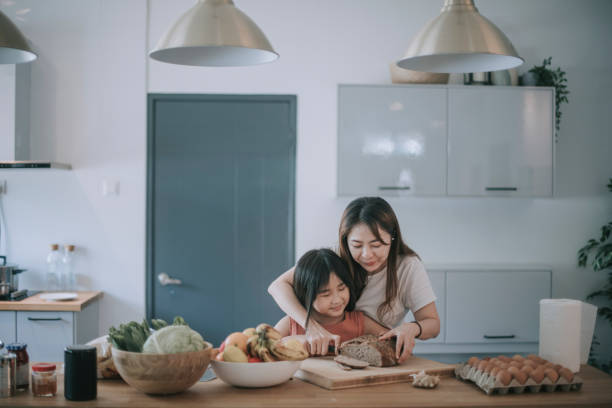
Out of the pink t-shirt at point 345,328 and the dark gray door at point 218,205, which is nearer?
the pink t-shirt at point 345,328

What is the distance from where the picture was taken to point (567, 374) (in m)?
1.75

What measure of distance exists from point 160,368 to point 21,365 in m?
0.43

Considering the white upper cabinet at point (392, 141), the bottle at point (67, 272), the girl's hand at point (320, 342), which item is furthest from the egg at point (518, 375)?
the bottle at point (67, 272)

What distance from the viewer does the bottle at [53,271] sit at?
12.4 feet

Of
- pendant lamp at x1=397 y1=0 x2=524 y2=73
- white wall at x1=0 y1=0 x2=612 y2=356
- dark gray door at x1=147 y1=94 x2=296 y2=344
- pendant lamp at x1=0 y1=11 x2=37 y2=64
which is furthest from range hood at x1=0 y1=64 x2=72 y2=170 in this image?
pendant lamp at x1=397 y1=0 x2=524 y2=73

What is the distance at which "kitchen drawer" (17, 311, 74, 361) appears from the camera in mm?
3379

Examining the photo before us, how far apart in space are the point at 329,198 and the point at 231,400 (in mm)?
2354

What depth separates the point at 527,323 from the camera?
360 cm

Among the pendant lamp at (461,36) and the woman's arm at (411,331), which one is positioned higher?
the pendant lamp at (461,36)

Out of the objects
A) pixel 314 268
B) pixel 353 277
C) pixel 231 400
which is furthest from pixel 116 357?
pixel 353 277

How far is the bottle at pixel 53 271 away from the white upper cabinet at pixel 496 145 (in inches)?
98.6

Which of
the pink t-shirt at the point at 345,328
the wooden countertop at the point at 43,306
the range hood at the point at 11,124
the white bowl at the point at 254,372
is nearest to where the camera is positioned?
the white bowl at the point at 254,372

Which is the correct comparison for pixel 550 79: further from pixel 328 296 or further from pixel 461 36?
pixel 328 296

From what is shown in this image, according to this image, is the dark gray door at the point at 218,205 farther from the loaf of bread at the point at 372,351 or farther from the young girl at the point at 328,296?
the loaf of bread at the point at 372,351
